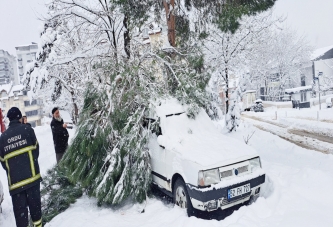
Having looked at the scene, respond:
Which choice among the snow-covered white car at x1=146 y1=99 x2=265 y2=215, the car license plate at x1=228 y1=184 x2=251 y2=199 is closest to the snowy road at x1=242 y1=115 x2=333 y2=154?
the snow-covered white car at x1=146 y1=99 x2=265 y2=215

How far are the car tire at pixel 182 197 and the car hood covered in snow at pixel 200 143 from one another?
0.50 m

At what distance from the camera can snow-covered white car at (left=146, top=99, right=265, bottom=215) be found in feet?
13.9

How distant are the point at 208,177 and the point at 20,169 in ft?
9.48

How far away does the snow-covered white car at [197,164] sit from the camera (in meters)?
4.22

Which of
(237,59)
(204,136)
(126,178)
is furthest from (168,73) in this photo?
(237,59)

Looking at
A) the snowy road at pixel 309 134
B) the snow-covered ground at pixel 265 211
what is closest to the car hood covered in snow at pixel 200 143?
the snow-covered ground at pixel 265 211

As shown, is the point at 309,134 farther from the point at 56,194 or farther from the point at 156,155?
the point at 56,194

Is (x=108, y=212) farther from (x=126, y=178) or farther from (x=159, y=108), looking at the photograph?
(x=159, y=108)

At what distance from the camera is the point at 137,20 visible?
28.7ft

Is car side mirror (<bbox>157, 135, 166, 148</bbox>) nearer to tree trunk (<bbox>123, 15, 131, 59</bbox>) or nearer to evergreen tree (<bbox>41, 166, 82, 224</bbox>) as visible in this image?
evergreen tree (<bbox>41, 166, 82, 224</bbox>)

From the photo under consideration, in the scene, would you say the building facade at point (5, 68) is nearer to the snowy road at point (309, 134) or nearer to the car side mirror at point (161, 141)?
the snowy road at point (309, 134)

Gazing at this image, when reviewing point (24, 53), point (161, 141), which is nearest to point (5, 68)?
point (24, 53)

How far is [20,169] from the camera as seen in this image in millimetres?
3992

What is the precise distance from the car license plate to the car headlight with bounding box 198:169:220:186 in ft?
0.95
